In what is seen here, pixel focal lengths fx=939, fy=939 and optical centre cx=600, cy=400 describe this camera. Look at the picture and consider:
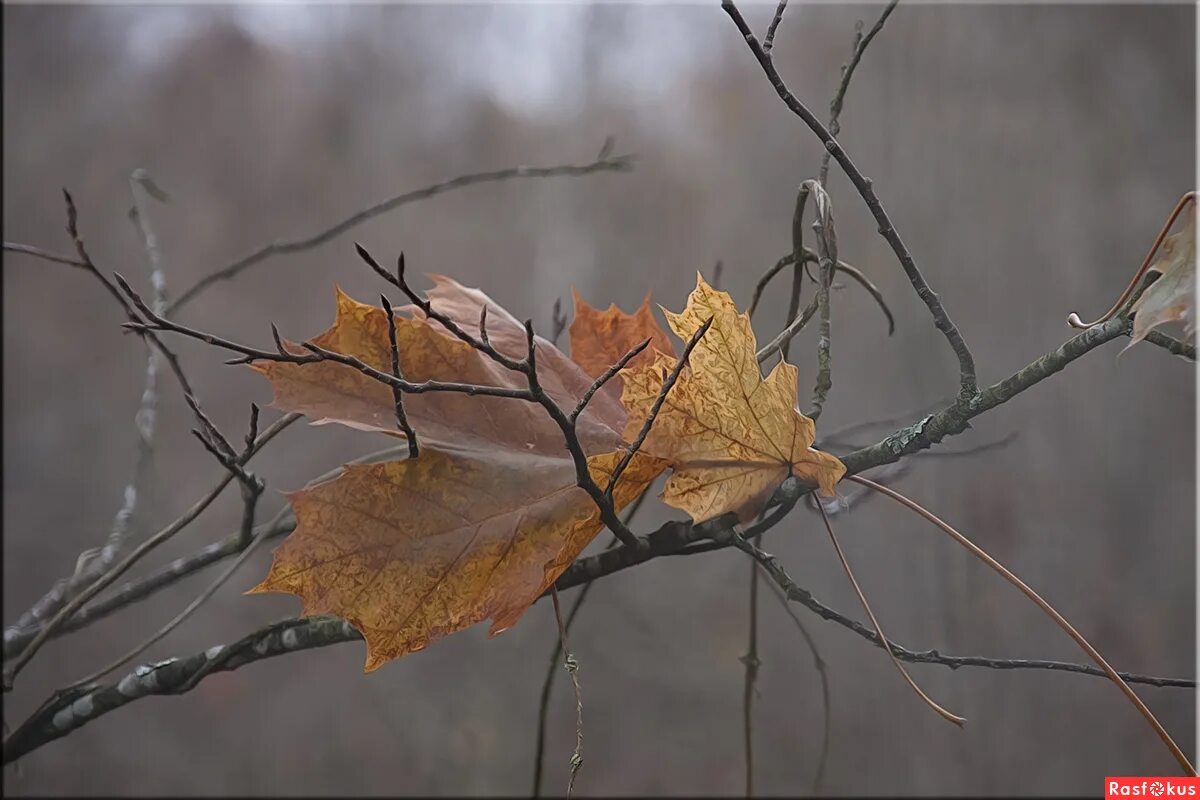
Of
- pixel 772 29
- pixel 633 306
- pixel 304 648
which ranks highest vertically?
pixel 633 306

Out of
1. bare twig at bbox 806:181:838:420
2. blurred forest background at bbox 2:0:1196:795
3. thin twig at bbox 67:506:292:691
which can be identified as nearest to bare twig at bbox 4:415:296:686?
thin twig at bbox 67:506:292:691

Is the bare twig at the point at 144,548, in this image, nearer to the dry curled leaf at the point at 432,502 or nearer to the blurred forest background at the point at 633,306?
the dry curled leaf at the point at 432,502

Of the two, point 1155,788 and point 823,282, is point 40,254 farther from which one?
point 1155,788

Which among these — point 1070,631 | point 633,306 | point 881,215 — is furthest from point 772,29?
point 633,306

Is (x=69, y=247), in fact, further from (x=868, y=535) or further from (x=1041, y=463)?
(x=1041, y=463)

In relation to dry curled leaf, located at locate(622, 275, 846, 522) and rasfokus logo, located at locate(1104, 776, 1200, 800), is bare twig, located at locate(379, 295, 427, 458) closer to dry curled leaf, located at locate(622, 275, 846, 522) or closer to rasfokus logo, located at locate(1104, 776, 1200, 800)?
dry curled leaf, located at locate(622, 275, 846, 522)
